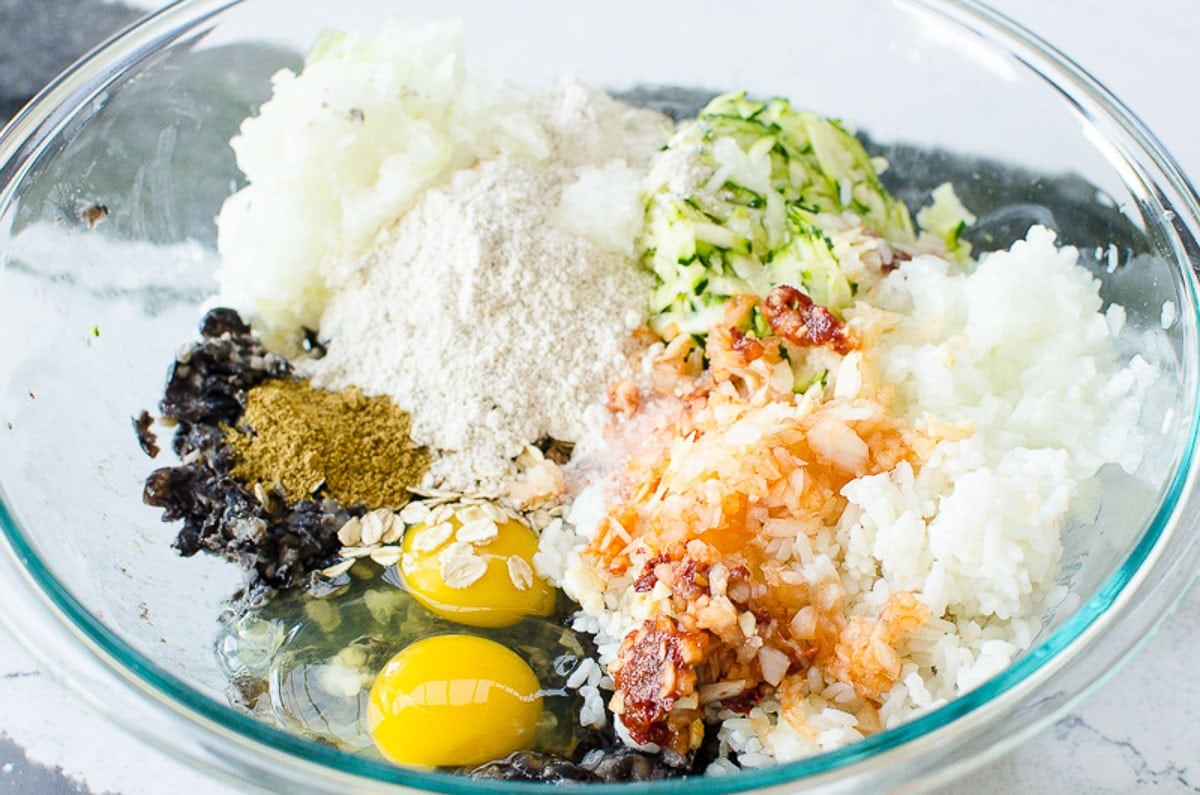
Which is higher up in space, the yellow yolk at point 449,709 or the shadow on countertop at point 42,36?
the shadow on countertop at point 42,36

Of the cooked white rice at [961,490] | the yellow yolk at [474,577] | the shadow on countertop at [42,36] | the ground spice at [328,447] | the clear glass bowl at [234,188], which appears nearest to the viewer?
the clear glass bowl at [234,188]

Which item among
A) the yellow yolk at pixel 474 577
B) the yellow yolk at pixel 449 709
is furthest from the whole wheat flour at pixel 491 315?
the yellow yolk at pixel 449 709

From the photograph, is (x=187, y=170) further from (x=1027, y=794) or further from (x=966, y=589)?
(x=1027, y=794)

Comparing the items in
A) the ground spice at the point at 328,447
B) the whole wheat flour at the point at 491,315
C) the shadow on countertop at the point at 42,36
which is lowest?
the ground spice at the point at 328,447

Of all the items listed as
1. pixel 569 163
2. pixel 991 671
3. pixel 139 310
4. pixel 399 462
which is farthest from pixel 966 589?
pixel 139 310

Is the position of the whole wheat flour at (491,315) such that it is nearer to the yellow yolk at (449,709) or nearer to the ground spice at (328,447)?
the ground spice at (328,447)

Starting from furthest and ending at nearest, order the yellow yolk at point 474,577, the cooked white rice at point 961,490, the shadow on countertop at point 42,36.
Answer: the shadow on countertop at point 42,36 → the yellow yolk at point 474,577 → the cooked white rice at point 961,490
